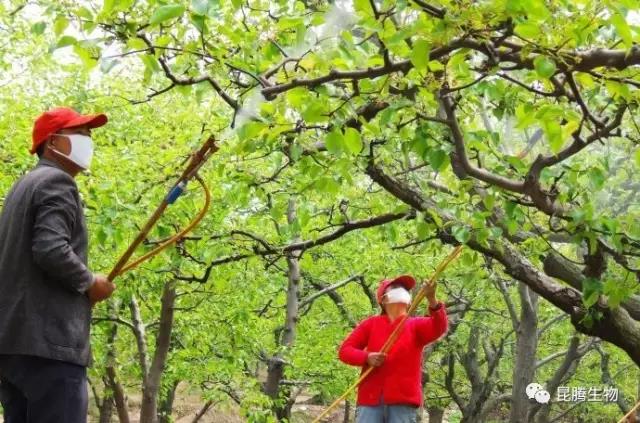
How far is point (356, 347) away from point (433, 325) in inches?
29.0

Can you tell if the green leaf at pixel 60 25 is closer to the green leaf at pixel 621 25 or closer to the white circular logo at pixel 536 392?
the green leaf at pixel 621 25

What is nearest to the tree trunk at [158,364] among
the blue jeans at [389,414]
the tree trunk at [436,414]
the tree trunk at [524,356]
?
the blue jeans at [389,414]

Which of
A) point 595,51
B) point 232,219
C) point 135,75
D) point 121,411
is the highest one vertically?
point 135,75

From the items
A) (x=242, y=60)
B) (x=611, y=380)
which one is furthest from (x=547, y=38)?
(x=611, y=380)

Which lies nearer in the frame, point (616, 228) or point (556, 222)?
point (616, 228)

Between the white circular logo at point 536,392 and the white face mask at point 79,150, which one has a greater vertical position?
the white circular logo at point 536,392

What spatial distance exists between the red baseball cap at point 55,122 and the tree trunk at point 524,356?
12.3 m

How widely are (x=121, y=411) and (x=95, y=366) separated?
2.11 m

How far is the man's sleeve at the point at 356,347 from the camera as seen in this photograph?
6.15 meters

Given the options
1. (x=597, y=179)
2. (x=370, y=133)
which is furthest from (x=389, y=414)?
(x=597, y=179)

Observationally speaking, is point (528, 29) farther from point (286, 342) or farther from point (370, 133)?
point (286, 342)

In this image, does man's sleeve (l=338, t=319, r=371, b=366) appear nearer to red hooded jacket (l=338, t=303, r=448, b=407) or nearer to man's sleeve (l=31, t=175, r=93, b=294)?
red hooded jacket (l=338, t=303, r=448, b=407)

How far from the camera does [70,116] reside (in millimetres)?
3748

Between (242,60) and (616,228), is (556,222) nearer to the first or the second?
(616,228)
